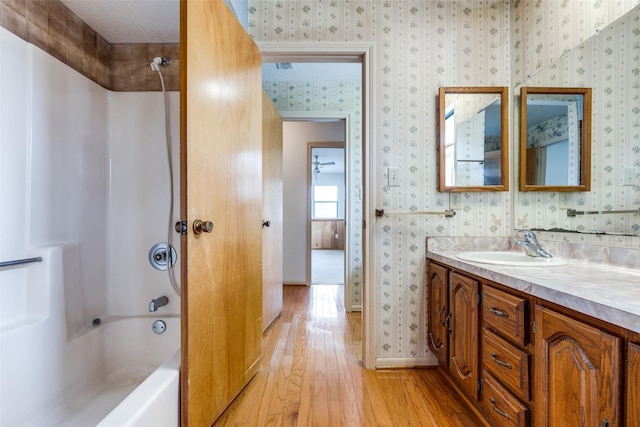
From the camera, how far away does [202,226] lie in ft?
3.65

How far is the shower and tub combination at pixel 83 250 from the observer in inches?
43.9

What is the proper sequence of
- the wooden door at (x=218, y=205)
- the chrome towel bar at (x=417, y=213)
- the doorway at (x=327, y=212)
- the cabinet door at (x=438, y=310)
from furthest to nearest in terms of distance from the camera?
the doorway at (x=327, y=212) < the chrome towel bar at (x=417, y=213) < the cabinet door at (x=438, y=310) < the wooden door at (x=218, y=205)

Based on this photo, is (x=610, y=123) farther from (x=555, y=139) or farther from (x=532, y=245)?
(x=532, y=245)

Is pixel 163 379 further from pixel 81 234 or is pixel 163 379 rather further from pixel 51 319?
pixel 81 234

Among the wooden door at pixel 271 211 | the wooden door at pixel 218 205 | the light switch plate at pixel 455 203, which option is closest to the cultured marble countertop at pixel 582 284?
the light switch plate at pixel 455 203

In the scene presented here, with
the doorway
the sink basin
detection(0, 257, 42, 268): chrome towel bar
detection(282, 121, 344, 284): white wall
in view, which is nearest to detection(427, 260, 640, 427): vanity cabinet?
the sink basin

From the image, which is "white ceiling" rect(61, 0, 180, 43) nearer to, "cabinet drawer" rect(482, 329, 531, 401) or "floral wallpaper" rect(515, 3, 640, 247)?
"floral wallpaper" rect(515, 3, 640, 247)

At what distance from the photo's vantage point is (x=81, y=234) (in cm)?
149

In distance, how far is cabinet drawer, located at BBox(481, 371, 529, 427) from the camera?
0.95 m

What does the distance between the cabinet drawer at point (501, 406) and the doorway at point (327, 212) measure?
372 cm

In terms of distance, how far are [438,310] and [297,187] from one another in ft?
8.66

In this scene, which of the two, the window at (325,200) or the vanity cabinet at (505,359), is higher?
the window at (325,200)

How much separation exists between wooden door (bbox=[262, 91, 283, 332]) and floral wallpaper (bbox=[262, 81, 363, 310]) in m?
0.49

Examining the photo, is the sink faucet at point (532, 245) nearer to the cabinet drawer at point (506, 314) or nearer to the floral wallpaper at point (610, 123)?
the floral wallpaper at point (610, 123)
